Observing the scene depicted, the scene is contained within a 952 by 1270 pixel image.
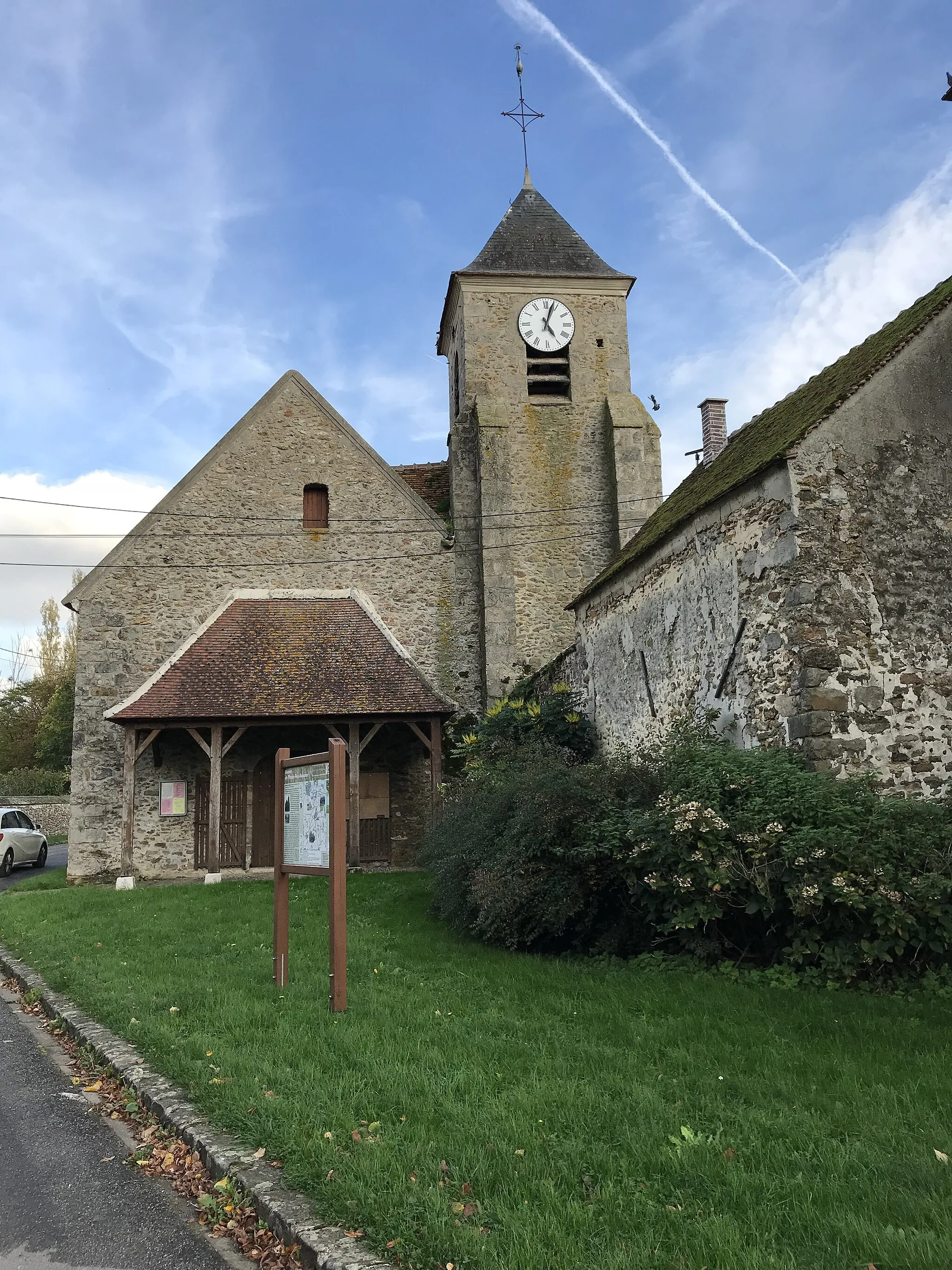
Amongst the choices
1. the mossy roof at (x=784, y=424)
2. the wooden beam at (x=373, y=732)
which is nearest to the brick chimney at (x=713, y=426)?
the mossy roof at (x=784, y=424)

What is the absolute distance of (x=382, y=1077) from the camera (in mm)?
4695

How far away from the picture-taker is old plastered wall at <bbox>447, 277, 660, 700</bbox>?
1928 cm

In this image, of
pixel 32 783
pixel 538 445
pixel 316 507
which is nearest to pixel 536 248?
pixel 538 445

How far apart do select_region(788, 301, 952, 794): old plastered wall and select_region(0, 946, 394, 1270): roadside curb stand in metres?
5.55

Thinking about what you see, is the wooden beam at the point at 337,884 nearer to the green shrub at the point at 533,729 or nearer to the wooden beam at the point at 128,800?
the green shrub at the point at 533,729

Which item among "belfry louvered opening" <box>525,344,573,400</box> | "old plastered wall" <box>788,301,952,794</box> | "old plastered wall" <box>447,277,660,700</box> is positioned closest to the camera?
"old plastered wall" <box>788,301,952,794</box>

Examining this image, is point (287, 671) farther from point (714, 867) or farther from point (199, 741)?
point (714, 867)

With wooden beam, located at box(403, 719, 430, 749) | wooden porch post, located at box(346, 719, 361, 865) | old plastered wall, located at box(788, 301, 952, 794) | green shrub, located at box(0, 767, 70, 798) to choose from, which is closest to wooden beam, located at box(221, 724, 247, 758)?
wooden porch post, located at box(346, 719, 361, 865)

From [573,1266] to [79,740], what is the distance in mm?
17024

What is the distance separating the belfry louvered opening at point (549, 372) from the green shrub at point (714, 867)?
→ 13238mm

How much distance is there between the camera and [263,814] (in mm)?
17969

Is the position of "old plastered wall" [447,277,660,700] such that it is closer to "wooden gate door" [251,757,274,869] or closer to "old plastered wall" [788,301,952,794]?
"wooden gate door" [251,757,274,869]

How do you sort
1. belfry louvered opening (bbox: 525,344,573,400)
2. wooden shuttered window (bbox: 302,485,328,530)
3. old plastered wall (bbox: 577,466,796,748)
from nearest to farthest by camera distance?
old plastered wall (bbox: 577,466,796,748) < wooden shuttered window (bbox: 302,485,328,530) < belfry louvered opening (bbox: 525,344,573,400)

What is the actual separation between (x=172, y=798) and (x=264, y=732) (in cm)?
217
